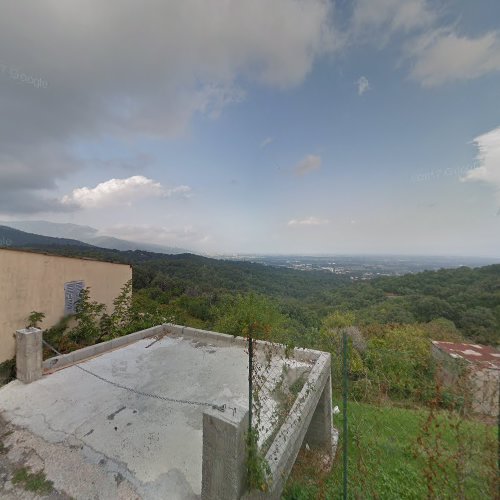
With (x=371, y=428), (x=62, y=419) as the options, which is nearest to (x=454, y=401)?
(x=62, y=419)

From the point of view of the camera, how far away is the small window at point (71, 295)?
767 cm

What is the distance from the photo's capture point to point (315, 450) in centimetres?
481

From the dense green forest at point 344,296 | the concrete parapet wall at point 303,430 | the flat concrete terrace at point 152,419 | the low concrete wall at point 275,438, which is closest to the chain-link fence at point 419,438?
the concrete parapet wall at point 303,430

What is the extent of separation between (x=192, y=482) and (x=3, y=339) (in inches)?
254

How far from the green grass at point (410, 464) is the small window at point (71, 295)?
7361mm

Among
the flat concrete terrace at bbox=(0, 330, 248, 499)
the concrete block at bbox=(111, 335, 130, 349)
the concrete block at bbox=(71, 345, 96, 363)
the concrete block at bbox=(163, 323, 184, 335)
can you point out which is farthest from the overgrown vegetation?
the concrete block at bbox=(71, 345, 96, 363)

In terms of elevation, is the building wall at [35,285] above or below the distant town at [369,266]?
above

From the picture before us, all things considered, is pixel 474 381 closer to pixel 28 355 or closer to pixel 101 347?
pixel 28 355

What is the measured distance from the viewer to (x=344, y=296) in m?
46.0

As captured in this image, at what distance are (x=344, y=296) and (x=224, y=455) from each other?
4761 cm

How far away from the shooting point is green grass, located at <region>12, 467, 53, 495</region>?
240 cm

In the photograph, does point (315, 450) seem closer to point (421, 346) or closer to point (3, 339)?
point (3, 339)

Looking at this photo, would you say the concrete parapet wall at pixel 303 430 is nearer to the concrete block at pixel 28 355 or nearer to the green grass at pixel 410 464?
the green grass at pixel 410 464

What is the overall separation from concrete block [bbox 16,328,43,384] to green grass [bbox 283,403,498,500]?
4271 millimetres
